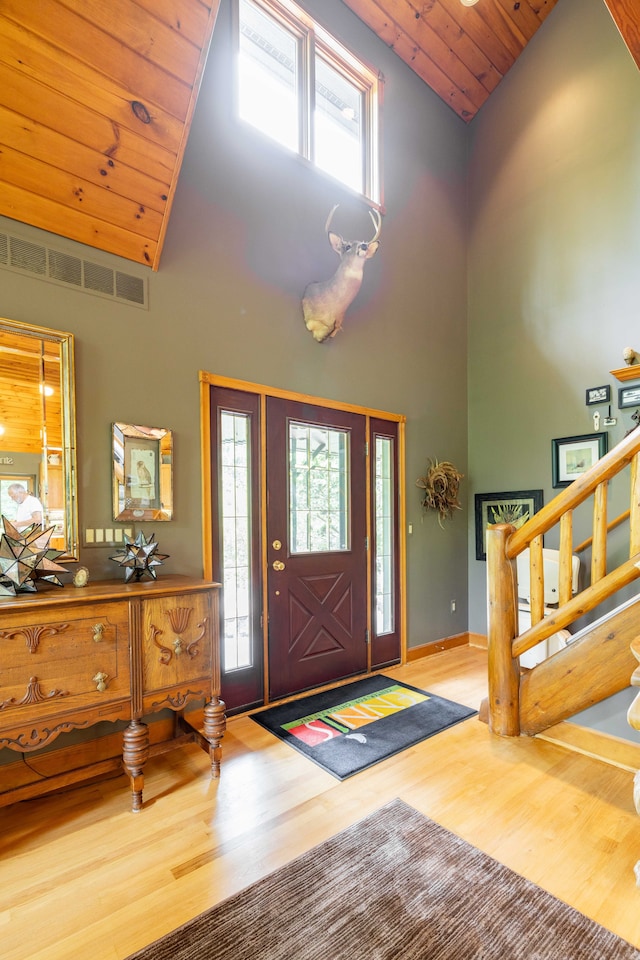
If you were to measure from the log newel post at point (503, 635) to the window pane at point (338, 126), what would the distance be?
347cm

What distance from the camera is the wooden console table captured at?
1.95 meters

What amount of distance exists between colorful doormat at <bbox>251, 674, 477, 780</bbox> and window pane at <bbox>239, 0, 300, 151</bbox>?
434 centimetres

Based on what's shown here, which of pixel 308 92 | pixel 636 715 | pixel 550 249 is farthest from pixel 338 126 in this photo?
pixel 636 715

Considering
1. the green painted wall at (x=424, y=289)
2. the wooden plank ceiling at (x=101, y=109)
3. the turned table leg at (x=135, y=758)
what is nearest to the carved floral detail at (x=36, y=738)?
the turned table leg at (x=135, y=758)

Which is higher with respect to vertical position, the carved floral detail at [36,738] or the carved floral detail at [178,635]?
the carved floral detail at [178,635]

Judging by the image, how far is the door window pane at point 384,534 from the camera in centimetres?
429

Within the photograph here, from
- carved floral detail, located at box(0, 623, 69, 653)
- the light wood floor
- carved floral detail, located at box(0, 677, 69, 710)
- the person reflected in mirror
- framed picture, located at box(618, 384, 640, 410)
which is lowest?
the light wood floor

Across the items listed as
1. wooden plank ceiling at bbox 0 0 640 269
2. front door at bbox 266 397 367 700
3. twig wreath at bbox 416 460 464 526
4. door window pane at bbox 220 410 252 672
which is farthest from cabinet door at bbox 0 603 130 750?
twig wreath at bbox 416 460 464 526

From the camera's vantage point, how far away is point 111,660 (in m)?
2.18

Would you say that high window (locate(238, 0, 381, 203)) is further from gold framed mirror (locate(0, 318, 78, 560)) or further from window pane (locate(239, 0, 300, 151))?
gold framed mirror (locate(0, 318, 78, 560))

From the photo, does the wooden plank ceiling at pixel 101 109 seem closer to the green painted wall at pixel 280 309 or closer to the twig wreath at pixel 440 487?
the green painted wall at pixel 280 309

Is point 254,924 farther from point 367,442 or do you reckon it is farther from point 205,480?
point 367,442

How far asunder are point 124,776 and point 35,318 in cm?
250

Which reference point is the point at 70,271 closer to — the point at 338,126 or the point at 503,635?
the point at 338,126
